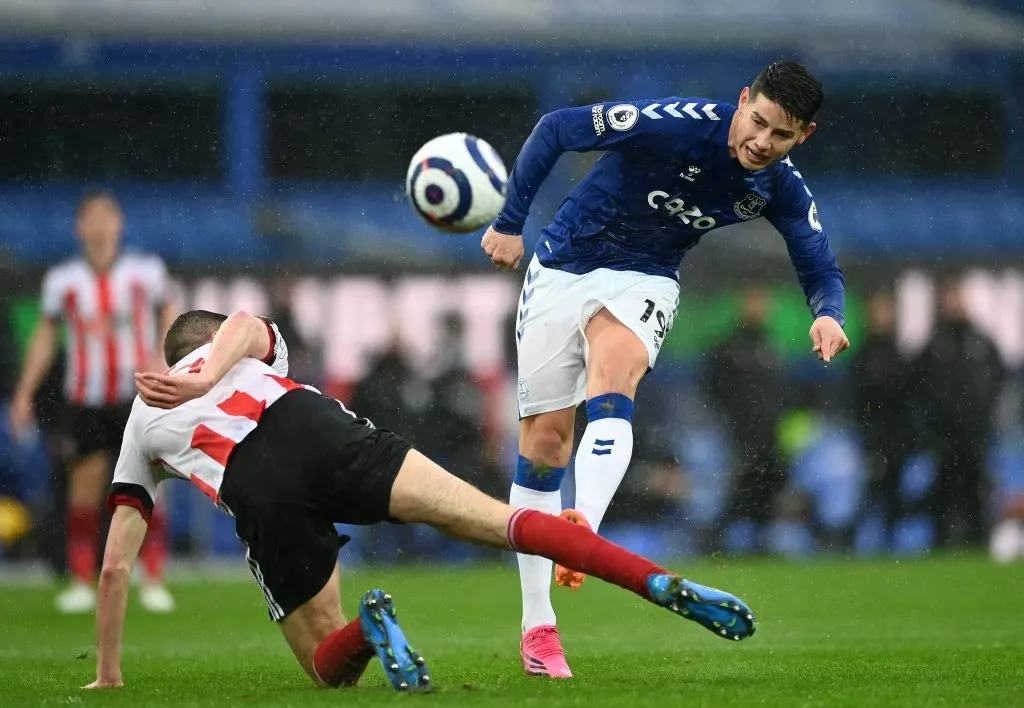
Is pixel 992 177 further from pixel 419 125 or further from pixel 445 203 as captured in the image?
pixel 445 203

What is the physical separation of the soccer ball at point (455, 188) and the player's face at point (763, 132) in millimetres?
924

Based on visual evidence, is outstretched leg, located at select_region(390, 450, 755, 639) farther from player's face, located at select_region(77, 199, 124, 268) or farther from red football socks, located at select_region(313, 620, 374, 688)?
player's face, located at select_region(77, 199, 124, 268)

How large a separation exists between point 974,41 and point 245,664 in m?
15.8

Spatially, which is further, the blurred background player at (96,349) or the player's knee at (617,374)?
the blurred background player at (96,349)

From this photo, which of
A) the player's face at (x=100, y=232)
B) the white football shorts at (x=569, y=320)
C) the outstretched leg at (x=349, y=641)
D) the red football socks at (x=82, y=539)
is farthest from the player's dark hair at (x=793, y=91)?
the red football socks at (x=82, y=539)

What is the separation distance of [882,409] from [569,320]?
8.54 meters

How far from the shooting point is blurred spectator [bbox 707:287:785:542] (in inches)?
557

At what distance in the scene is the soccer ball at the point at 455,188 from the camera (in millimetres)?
Answer: 6102

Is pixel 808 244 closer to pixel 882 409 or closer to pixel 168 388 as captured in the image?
pixel 168 388

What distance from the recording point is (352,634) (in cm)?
509

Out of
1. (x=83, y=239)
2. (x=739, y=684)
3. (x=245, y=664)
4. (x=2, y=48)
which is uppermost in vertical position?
(x=2, y=48)

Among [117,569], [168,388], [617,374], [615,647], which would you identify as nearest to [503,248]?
[617,374]

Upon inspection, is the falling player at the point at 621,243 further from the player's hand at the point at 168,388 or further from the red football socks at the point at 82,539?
the red football socks at the point at 82,539

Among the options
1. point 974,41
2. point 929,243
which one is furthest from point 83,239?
point 974,41
